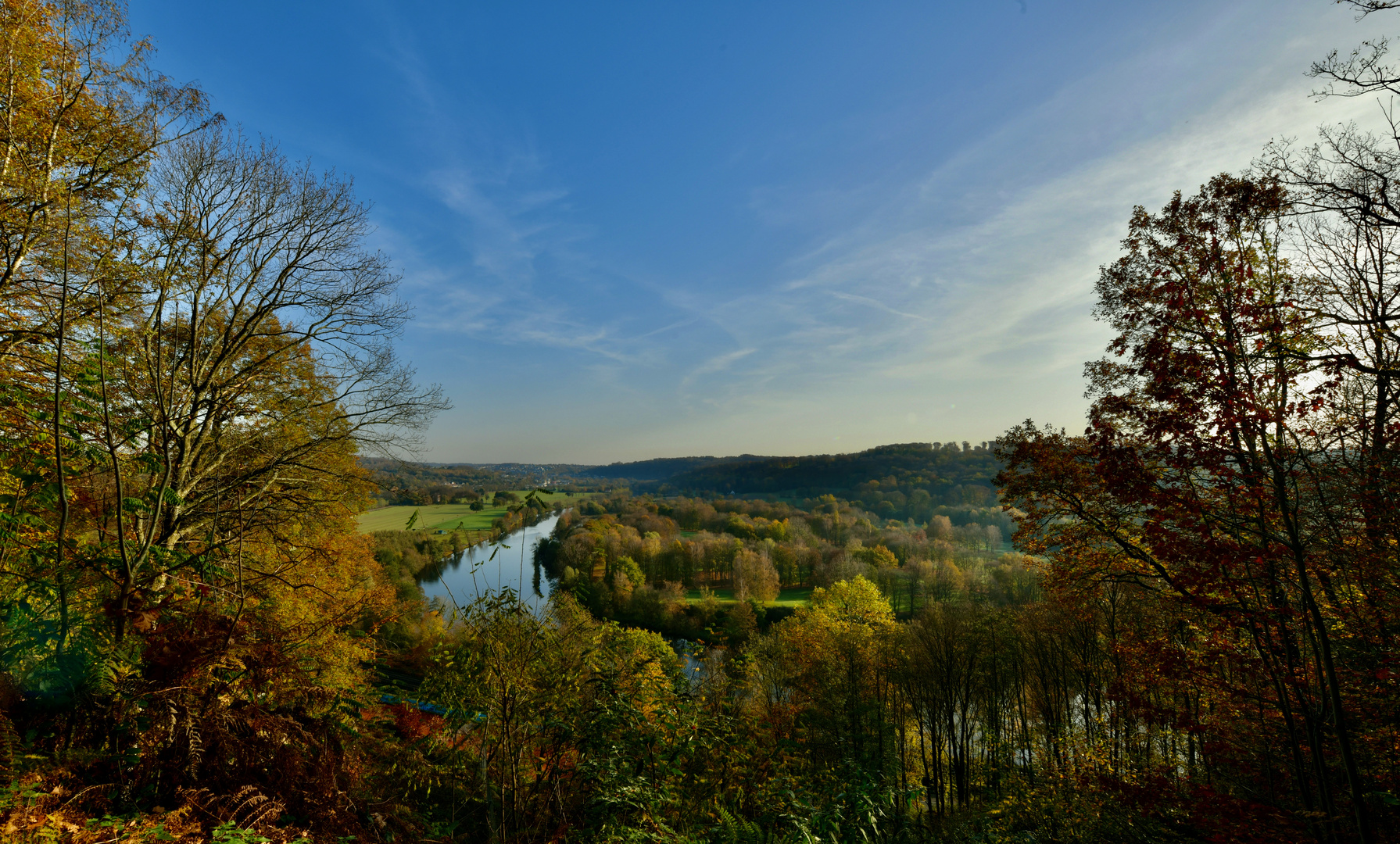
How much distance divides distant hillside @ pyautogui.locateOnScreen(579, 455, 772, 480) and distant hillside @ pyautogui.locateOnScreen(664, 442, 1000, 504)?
17.8 feet

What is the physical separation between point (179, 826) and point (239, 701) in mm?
722

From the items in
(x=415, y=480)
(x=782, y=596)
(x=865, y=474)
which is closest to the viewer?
(x=415, y=480)

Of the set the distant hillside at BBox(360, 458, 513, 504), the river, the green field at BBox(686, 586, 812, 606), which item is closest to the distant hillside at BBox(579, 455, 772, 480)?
the river

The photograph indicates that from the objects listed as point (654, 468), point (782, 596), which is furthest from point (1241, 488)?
point (654, 468)

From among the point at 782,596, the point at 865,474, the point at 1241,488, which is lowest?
the point at 782,596

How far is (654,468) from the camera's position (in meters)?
152

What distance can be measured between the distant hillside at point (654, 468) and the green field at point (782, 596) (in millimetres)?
89148

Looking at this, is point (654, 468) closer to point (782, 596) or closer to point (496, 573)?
point (782, 596)

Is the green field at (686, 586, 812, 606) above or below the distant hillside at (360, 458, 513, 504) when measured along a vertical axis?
below

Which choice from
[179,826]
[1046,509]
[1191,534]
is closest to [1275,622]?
[1191,534]

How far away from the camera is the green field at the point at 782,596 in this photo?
125 feet

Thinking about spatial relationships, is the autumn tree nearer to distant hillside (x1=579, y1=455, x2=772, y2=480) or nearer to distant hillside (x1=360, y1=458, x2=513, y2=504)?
distant hillside (x1=360, y1=458, x2=513, y2=504)

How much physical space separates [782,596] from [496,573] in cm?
3830

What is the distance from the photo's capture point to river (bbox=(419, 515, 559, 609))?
3541 mm
